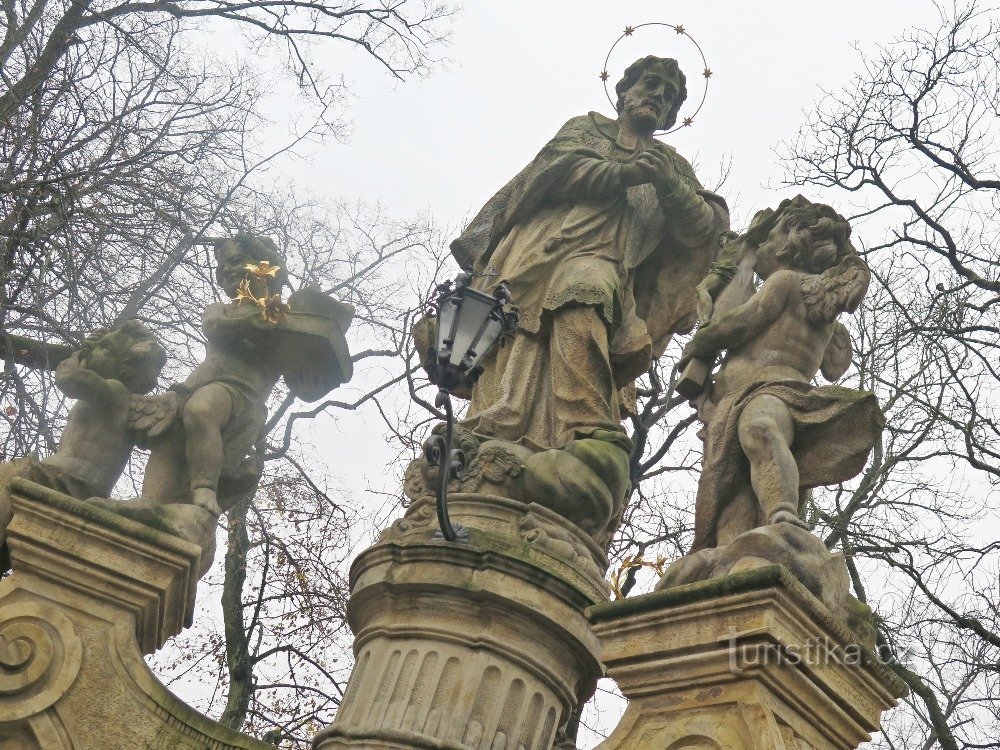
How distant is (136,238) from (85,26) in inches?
117

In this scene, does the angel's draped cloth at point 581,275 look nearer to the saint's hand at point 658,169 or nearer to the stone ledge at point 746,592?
the saint's hand at point 658,169

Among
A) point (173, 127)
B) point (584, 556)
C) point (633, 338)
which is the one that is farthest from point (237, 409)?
point (173, 127)

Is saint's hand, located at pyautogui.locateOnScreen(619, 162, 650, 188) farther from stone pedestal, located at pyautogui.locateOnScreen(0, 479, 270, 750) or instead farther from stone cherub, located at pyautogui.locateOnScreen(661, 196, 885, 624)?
stone pedestal, located at pyautogui.locateOnScreen(0, 479, 270, 750)

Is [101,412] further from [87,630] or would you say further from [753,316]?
[753,316]

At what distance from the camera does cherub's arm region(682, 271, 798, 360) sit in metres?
6.16

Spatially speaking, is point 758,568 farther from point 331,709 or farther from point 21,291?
point 331,709

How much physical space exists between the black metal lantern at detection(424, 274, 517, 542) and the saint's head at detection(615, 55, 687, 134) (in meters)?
2.84

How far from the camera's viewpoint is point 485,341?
625 cm

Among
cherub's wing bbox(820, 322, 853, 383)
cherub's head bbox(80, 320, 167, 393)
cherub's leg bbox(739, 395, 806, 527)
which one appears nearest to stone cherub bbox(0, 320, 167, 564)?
cherub's head bbox(80, 320, 167, 393)

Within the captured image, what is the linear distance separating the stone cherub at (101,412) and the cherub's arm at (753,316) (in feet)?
9.55

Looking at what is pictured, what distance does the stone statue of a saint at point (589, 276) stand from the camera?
703 cm

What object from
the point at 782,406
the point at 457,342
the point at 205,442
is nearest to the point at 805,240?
the point at 782,406

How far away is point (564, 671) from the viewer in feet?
20.2

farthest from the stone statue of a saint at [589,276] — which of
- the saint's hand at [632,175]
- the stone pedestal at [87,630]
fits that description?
the stone pedestal at [87,630]
